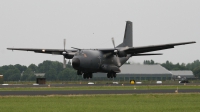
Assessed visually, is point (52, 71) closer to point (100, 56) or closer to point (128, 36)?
point (128, 36)

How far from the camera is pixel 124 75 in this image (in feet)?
459

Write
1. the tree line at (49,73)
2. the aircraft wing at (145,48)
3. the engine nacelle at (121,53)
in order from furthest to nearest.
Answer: the tree line at (49,73), the engine nacelle at (121,53), the aircraft wing at (145,48)

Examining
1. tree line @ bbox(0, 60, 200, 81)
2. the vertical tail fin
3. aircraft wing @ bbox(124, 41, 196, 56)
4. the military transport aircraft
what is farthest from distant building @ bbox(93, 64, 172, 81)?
aircraft wing @ bbox(124, 41, 196, 56)

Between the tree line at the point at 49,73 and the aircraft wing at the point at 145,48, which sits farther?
the tree line at the point at 49,73

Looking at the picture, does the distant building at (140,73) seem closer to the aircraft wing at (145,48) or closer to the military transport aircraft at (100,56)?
the military transport aircraft at (100,56)

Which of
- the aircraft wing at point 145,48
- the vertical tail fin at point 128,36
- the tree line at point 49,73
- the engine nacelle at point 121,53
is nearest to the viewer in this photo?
the aircraft wing at point 145,48

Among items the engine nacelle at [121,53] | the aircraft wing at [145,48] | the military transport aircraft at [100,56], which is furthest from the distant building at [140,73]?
the engine nacelle at [121,53]

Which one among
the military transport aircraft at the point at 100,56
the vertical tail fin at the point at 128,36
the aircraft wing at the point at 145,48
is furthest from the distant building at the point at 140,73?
the aircraft wing at the point at 145,48

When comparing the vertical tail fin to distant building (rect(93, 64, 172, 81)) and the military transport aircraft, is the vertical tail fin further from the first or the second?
distant building (rect(93, 64, 172, 81))

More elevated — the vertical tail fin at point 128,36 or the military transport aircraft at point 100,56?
the vertical tail fin at point 128,36

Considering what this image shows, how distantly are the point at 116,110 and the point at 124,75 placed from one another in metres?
113

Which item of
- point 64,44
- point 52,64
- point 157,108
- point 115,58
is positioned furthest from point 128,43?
point 52,64

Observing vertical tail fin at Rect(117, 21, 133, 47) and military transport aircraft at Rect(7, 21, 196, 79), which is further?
vertical tail fin at Rect(117, 21, 133, 47)

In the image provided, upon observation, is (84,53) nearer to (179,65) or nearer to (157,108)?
(157,108)
